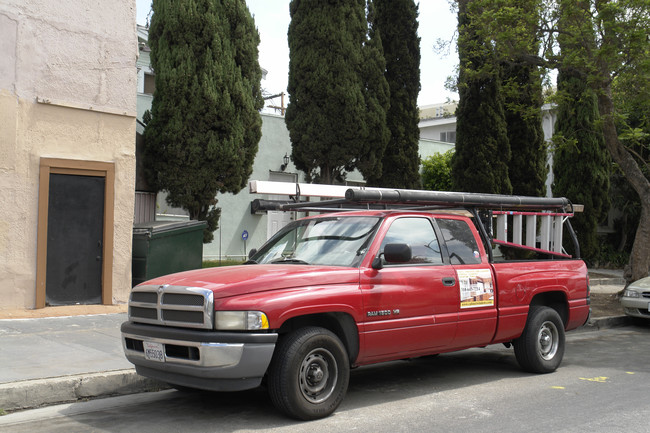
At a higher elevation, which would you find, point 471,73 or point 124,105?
point 471,73

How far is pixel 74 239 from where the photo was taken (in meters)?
10.7

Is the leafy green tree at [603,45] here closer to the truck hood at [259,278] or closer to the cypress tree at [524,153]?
the cypress tree at [524,153]

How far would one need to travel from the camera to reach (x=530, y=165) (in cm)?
2092

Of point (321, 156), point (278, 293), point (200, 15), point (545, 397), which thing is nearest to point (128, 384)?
point (278, 293)

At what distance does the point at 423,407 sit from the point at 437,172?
66.9 ft

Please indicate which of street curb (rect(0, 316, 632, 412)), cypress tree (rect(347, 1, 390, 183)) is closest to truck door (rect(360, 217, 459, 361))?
street curb (rect(0, 316, 632, 412))

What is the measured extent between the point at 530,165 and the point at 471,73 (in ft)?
23.7

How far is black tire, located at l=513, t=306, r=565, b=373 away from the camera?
7.39 meters

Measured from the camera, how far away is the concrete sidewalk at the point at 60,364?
604cm

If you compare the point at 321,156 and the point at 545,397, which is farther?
the point at 321,156

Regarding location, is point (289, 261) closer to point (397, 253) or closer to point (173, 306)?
point (397, 253)

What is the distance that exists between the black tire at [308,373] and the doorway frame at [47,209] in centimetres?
632

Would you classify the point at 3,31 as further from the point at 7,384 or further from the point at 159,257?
the point at 7,384

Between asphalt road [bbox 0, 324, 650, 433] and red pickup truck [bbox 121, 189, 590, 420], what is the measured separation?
341mm
